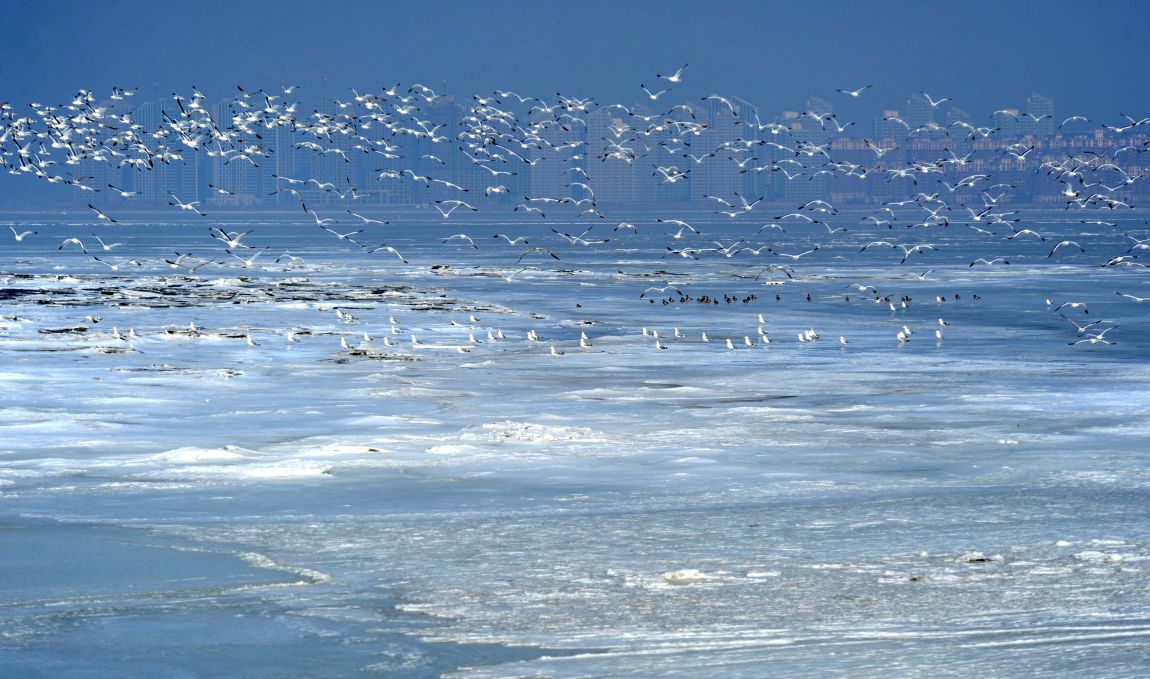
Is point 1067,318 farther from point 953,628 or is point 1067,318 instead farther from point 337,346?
point 953,628

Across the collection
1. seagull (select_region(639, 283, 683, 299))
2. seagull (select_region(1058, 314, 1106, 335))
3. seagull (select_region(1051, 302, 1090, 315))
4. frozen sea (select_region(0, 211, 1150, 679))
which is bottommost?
frozen sea (select_region(0, 211, 1150, 679))

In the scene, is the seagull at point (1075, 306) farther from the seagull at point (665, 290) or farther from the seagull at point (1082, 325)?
the seagull at point (665, 290)

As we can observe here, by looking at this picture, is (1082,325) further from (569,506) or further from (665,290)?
(569,506)

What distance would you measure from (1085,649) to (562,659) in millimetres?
2684

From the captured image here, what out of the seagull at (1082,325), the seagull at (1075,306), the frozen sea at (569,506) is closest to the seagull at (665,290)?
the seagull at (1075,306)

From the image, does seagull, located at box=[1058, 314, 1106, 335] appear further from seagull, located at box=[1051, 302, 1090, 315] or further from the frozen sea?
seagull, located at box=[1051, 302, 1090, 315]

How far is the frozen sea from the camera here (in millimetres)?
9047

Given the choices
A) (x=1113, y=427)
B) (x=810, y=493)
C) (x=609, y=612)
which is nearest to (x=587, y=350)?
(x=1113, y=427)

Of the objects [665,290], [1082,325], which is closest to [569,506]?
[1082,325]

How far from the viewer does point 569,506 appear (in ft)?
41.7

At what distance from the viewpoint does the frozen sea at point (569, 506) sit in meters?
9.05

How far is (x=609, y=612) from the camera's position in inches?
379

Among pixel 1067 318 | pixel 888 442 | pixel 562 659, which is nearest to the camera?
pixel 562 659

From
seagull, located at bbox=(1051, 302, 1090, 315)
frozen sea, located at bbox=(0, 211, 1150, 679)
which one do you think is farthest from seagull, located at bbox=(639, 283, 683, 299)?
frozen sea, located at bbox=(0, 211, 1150, 679)
